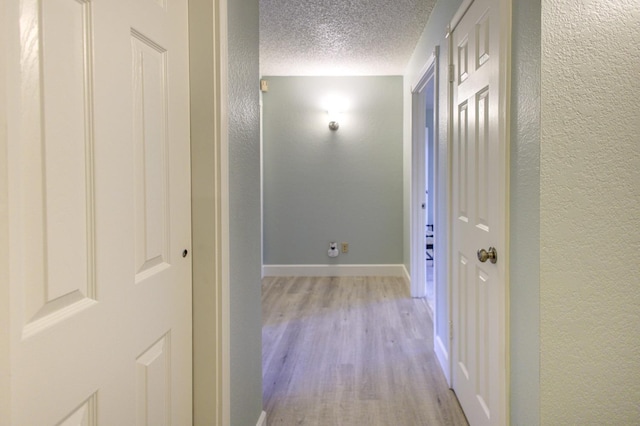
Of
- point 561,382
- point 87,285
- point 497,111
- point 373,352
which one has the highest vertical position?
point 497,111

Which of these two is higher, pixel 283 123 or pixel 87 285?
pixel 283 123

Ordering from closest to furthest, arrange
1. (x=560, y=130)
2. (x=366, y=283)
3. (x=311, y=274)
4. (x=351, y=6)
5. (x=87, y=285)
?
(x=87, y=285), (x=560, y=130), (x=351, y=6), (x=366, y=283), (x=311, y=274)

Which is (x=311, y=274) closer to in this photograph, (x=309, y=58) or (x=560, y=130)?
(x=309, y=58)

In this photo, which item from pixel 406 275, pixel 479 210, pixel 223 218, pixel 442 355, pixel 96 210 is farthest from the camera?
pixel 406 275

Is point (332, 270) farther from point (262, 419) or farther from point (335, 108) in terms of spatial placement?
point (262, 419)

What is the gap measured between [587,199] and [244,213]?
1.14m

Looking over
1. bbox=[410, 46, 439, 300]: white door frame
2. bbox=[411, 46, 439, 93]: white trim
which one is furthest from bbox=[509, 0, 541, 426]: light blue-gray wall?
bbox=[410, 46, 439, 300]: white door frame

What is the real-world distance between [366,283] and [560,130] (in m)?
3.76

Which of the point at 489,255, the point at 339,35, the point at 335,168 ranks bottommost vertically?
the point at 489,255

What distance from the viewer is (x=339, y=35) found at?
12.1ft

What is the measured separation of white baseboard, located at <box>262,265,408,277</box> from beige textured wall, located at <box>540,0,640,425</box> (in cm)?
385

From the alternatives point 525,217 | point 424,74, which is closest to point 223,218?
point 525,217

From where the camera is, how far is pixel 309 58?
14.4 ft

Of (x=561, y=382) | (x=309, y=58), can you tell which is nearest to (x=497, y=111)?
(x=561, y=382)
